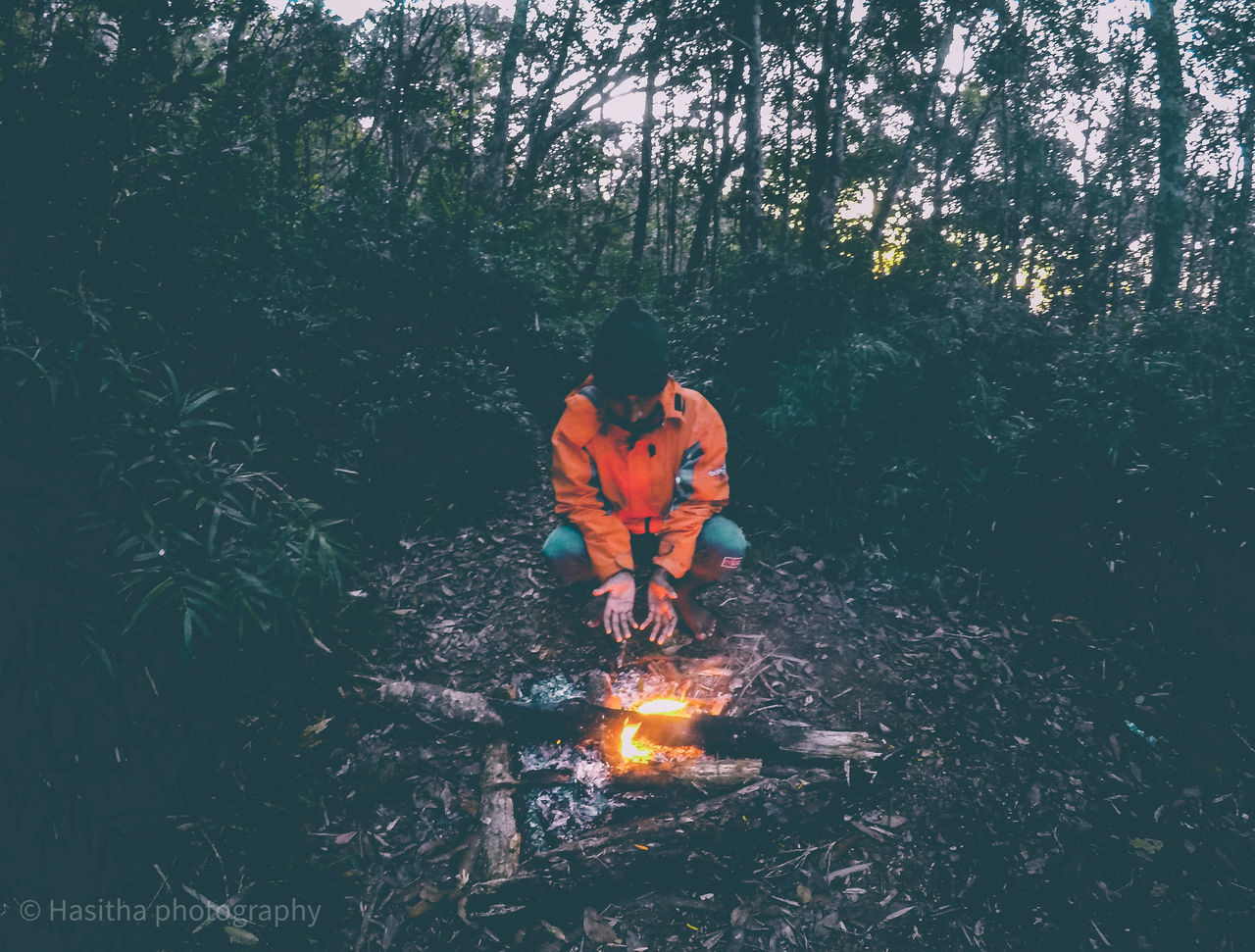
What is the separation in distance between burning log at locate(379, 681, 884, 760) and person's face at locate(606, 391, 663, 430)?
1497 millimetres

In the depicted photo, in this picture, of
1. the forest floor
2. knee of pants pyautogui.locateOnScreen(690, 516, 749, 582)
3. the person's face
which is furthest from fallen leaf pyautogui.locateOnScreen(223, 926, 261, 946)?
the person's face

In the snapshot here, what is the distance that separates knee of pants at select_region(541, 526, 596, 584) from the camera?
3365mm

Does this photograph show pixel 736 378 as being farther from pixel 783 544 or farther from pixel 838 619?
pixel 838 619

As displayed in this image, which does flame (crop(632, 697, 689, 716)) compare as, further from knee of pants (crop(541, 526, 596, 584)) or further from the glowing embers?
knee of pants (crop(541, 526, 596, 584))

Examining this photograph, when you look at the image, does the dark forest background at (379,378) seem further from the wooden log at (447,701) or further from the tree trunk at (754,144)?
the wooden log at (447,701)

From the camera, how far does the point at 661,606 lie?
10.8 ft

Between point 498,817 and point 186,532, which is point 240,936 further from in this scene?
point 186,532

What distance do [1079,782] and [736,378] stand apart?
374 cm

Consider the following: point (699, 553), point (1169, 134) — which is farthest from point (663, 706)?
point (1169, 134)

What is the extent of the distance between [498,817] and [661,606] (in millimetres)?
1336

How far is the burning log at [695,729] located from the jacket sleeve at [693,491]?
31.0 inches

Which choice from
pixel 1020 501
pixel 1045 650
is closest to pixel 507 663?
pixel 1045 650

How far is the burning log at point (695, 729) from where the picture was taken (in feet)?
9.06

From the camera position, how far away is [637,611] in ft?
12.5
